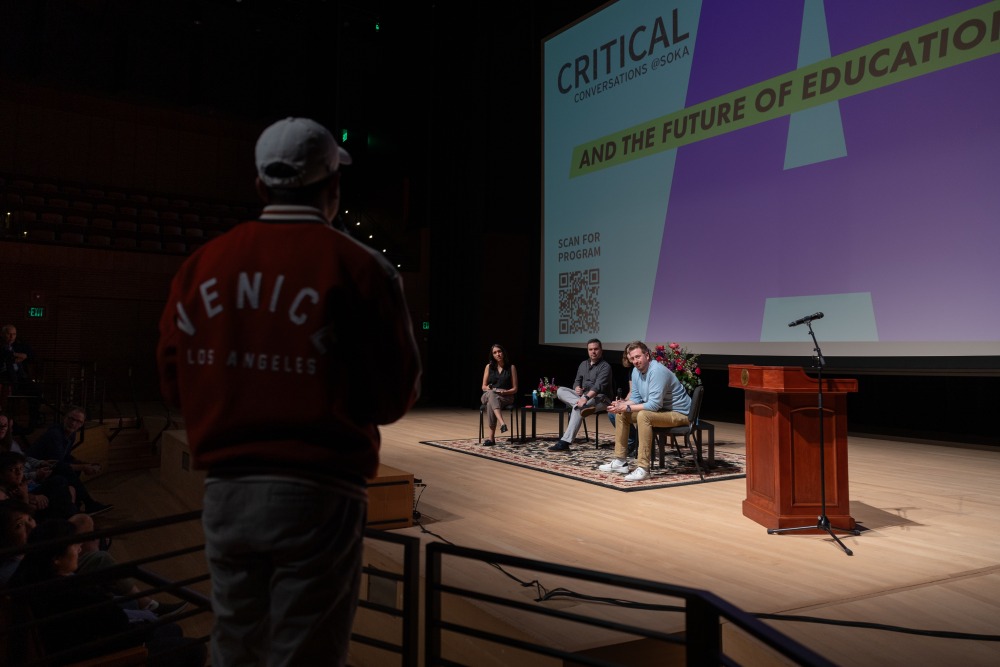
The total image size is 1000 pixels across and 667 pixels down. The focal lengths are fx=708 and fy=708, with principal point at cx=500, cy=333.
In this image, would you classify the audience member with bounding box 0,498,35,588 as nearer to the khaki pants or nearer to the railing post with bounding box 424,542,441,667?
the railing post with bounding box 424,542,441,667

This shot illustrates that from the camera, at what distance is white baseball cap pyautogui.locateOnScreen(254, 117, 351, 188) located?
1085mm

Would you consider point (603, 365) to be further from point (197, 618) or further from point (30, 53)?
point (30, 53)

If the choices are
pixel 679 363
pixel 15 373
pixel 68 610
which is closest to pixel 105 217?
pixel 15 373

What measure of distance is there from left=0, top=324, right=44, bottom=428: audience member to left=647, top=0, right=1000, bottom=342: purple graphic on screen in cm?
706

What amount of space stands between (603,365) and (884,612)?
409cm

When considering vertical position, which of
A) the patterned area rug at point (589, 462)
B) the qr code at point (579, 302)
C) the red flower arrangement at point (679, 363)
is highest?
the qr code at point (579, 302)

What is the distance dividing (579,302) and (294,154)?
7.49 m

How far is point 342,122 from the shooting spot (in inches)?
604

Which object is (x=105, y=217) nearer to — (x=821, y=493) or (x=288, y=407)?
(x=821, y=493)

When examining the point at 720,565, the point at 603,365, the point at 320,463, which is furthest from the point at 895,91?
the point at 320,463

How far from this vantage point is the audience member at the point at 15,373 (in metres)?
7.82

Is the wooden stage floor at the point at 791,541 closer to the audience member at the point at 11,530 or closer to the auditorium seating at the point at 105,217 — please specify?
the audience member at the point at 11,530

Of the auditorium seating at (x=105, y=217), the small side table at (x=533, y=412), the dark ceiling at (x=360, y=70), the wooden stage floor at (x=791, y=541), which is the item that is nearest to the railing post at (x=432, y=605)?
the wooden stage floor at (x=791, y=541)

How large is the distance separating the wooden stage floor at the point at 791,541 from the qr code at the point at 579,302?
280 centimetres
